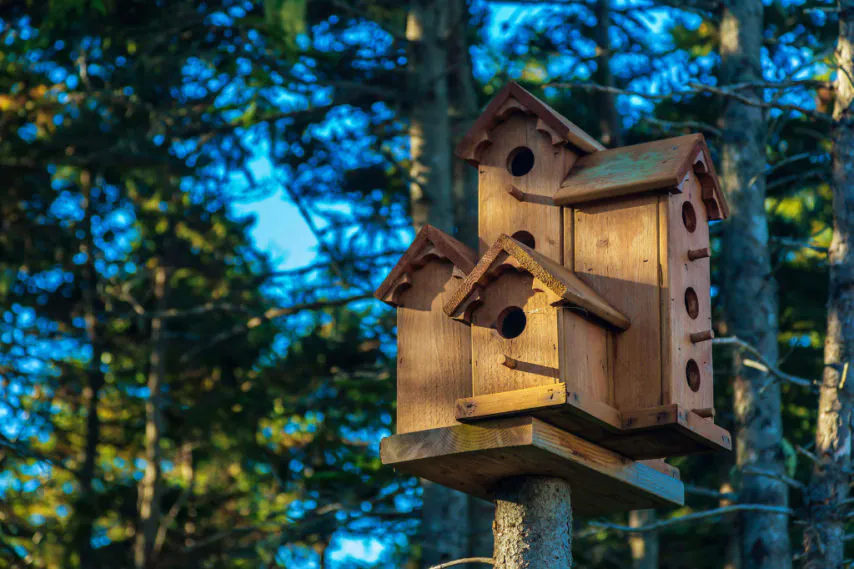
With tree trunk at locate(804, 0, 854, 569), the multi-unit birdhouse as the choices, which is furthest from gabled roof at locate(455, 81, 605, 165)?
tree trunk at locate(804, 0, 854, 569)

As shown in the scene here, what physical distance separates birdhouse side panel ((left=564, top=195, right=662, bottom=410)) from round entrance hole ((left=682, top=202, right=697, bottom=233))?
0.41 m

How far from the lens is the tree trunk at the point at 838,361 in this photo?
6805 millimetres

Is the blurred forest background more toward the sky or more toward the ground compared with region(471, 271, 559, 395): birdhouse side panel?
more toward the sky

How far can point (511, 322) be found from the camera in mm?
4938

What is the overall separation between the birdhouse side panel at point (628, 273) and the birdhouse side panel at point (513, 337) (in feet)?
1.24

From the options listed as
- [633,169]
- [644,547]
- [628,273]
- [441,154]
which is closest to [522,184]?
[633,169]

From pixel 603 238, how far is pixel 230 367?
9762 mm

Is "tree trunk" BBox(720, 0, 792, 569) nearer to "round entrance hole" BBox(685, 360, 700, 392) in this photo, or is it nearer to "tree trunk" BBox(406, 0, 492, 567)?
"tree trunk" BBox(406, 0, 492, 567)

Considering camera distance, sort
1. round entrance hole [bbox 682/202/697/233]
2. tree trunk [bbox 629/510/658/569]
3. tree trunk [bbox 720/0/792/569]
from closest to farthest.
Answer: round entrance hole [bbox 682/202/697/233] → tree trunk [bbox 720/0/792/569] → tree trunk [bbox 629/510/658/569]

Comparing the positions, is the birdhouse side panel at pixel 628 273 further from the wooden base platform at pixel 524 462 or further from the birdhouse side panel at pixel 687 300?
the wooden base platform at pixel 524 462

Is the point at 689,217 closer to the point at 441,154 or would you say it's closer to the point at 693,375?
the point at 693,375

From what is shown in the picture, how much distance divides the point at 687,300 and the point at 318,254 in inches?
313

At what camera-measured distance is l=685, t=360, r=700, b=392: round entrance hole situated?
512 cm

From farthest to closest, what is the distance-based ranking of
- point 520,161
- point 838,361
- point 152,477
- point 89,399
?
point 89,399
point 152,477
point 838,361
point 520,161
